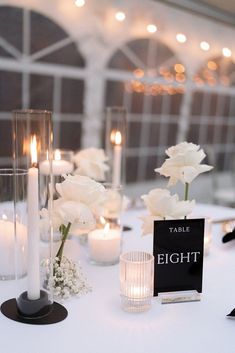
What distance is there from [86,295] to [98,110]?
2.76m

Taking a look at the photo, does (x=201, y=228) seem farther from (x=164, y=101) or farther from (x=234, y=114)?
(x=234, y=114)

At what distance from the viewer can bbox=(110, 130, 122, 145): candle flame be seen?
1.46 meters

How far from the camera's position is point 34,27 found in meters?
3.02

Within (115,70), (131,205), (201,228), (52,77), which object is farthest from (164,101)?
(201,228)

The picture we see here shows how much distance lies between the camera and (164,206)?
99 centimetres

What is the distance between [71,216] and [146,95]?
3309 mm

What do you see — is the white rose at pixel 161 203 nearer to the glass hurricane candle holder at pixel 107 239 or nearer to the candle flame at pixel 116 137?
the glass hurricane candle holder at pixel 107 239

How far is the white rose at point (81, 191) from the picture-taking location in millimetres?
920

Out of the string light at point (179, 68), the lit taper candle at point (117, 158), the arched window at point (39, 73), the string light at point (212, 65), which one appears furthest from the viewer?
the string light at point (212, 65)

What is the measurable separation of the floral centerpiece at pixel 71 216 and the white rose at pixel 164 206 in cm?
13

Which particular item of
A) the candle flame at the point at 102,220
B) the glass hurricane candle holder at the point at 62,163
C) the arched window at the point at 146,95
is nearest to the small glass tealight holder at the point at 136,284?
the candle flame at the point at 102,220

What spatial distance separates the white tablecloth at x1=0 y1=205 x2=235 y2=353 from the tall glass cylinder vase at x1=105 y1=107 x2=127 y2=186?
48 cm

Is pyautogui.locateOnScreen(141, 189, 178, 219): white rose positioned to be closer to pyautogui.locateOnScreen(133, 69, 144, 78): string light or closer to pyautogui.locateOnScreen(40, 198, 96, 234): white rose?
pyautogui.locateOnScreen(40, 198, 96, 234): white rose

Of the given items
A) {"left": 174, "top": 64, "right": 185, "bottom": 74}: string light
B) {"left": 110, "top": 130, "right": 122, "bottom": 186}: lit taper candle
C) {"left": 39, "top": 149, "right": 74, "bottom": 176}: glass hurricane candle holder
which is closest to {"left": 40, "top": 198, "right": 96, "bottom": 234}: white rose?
{"left": 39, "top": 149, "right": 74, "bottom": 176}: glass hurricane candle holder
